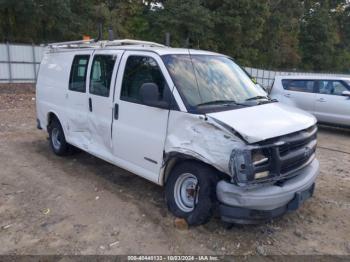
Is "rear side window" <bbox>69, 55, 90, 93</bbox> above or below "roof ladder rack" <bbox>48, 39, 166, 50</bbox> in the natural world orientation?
below

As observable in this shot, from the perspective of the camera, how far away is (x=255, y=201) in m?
3.46

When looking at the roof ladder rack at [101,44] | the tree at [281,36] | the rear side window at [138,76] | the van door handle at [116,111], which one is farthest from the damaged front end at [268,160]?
the tree at [281,36]

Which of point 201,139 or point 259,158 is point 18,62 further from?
point 259,158

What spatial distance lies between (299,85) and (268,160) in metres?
8.03

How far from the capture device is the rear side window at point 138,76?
167 inches

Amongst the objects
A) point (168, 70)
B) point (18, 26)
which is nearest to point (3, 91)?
point (18, 26)

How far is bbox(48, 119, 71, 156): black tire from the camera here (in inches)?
251

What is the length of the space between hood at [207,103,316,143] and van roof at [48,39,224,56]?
1272 mm

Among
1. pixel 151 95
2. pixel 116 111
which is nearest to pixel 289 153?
pixel 151 95

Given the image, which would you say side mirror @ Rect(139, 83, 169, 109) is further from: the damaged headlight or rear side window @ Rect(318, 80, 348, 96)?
rear side window @ Rect(318, 80, 348, 96)

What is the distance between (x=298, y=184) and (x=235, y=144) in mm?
1000

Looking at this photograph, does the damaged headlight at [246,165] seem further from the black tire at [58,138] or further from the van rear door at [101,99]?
the black tire at [58,138]

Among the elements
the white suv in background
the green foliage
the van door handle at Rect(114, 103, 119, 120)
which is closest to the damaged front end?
the van door handle at Rect(114, 103, 119, 120)

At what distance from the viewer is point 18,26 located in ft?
81.3
